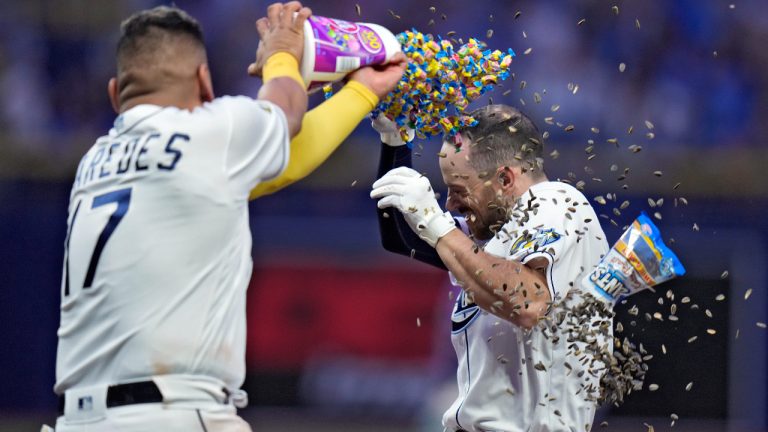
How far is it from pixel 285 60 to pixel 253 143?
0.44m

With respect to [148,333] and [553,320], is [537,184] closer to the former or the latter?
[553,320]

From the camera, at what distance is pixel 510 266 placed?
4.17m

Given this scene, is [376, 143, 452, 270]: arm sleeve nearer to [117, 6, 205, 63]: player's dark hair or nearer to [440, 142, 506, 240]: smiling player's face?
[440, 142, 506, 240]: smiling player's face

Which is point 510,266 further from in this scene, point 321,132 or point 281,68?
point 281,68

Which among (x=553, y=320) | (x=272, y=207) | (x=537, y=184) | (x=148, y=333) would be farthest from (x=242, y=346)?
(x=272, y=207)

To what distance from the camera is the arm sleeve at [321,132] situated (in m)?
3.48

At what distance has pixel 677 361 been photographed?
810cm

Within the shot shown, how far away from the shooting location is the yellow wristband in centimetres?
345

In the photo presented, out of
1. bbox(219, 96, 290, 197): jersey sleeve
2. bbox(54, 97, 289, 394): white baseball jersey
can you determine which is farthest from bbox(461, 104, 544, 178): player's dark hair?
bbox(54, 97, 289, 394): white baseball jersey

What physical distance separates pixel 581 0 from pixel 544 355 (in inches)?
230

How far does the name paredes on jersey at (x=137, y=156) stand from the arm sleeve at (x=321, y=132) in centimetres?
37

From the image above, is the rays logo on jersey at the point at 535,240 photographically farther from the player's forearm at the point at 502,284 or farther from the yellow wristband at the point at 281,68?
the yellow wristband at the point at 281,68

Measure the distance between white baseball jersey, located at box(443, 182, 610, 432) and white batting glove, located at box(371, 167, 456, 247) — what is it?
287 millimetres

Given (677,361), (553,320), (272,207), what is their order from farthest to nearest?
(272,207) → (677,361) → (553,320)
